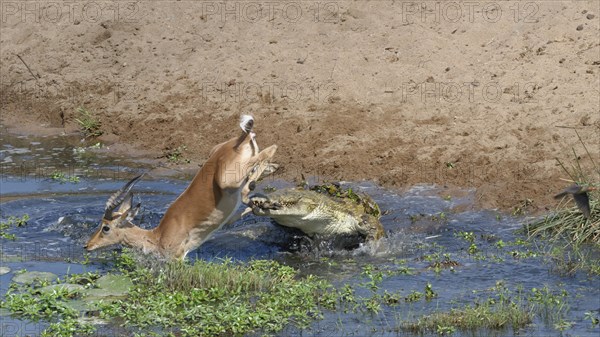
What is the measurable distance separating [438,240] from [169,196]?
3529 millimetres

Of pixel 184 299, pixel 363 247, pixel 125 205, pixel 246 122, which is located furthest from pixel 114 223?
pixel 363 247

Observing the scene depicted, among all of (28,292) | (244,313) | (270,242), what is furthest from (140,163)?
(244,313)

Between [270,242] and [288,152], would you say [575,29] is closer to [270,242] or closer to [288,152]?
[288,152]

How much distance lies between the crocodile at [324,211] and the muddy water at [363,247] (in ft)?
0.63

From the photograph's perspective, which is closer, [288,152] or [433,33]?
[288,152]

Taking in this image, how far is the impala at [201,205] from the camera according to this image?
10.7m

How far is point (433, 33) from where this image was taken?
50.5ft

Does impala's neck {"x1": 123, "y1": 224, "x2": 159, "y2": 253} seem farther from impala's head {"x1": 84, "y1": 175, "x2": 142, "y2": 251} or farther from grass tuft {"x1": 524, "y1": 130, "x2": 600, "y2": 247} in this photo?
grass tuft {"x1": 524, "y1": 130, "x2": 600, "y2": 247}

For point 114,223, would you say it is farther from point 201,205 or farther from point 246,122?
point 246,122

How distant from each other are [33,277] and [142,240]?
1.14 metres

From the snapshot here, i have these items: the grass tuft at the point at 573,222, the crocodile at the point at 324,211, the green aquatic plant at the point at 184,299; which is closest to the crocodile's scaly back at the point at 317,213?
the crocodile at the point at 324,211

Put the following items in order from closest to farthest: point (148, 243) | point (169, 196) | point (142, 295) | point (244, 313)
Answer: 1. point (244, 313)
2. point (142, 295)
3. point (148, 243)
4. point (169, 196)

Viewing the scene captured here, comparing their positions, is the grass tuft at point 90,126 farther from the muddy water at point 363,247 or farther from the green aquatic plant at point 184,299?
the green aquatic plant at point 184,299

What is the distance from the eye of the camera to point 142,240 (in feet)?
36.8
